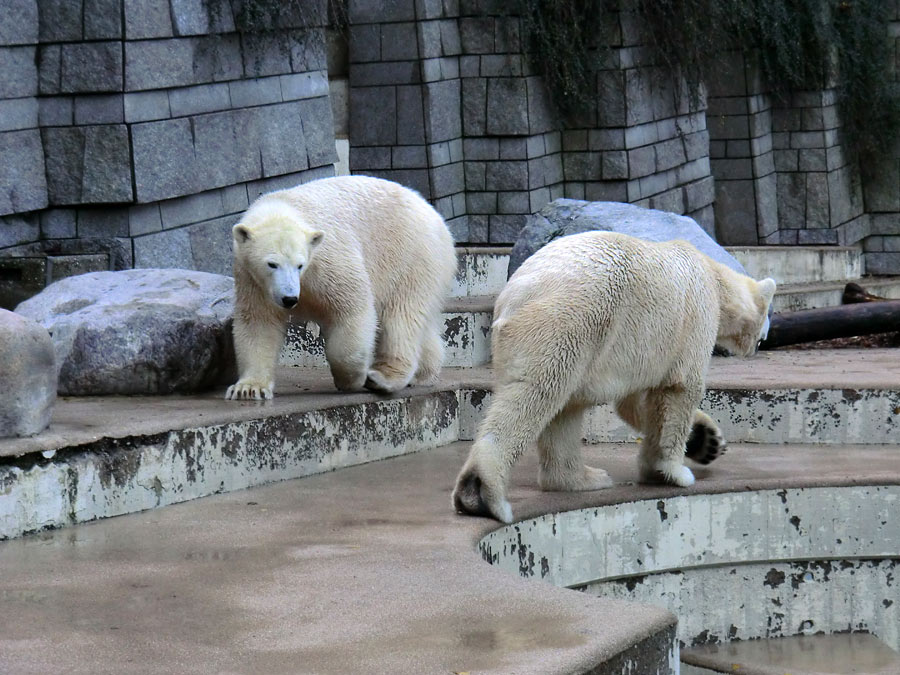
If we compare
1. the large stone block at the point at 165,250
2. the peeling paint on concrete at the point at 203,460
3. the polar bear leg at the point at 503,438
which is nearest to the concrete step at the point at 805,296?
the large stone block at the point at 165,250

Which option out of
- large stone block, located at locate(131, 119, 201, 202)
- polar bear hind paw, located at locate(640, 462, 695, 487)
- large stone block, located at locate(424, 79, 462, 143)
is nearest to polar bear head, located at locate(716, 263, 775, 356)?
polar bear hind paw, located at locate(640, 462, 695, 487)

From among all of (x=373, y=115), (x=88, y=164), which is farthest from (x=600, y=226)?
(x=88, y=164)

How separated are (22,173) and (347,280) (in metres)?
2.17

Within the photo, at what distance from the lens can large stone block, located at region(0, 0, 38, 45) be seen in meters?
5.99

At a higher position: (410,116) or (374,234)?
(410,116)

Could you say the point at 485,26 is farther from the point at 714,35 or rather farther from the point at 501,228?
the point at 714,35

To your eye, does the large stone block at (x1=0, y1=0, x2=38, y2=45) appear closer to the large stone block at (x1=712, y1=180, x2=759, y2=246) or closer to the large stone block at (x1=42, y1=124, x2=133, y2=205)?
the large stone block at (x1=42, y1=124, x2=133, y2=205)

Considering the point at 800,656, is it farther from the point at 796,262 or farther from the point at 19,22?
the point at 796,262

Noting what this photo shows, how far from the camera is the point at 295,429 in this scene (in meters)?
4.60

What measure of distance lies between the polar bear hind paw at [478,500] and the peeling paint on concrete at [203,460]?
841 mm

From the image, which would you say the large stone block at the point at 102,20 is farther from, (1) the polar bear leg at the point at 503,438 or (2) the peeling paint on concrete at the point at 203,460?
(1) the polar bear leg at the point at 503,438

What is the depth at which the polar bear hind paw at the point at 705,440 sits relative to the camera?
4.63m

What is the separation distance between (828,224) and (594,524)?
34.8ft

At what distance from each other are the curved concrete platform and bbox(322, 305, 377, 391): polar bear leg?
0.52m
